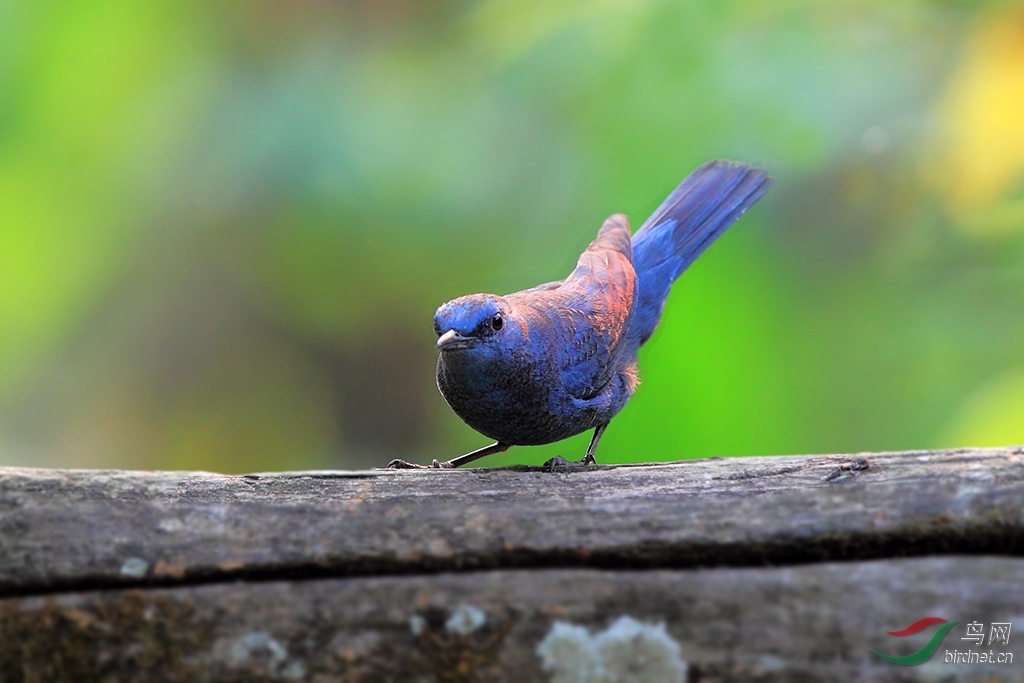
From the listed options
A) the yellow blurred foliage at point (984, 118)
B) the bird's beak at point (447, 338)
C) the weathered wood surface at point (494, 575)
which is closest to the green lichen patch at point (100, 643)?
the weathered wood surface at point (494, 575)

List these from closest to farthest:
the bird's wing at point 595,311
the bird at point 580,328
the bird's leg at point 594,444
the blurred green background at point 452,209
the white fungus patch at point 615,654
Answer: the white fungus patch at point 615,654
the bird at point 580,328
the bird's wing at point 595,311
the bird's leg at point 594,444
the blurred green background at point 452,209

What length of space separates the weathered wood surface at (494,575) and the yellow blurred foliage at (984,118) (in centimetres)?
272

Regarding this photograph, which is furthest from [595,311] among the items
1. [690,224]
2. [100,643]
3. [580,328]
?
[100,643]

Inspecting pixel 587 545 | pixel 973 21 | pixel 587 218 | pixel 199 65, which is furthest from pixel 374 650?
pixel 973 21

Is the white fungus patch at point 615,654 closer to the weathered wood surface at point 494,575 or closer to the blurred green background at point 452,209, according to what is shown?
the weathered wood surface at point 494,575

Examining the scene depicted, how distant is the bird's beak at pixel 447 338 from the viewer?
2943 mm

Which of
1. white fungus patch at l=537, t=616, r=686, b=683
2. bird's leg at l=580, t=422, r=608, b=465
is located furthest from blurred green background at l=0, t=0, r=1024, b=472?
white fungus patch at l=537, t=616, r=686, b=683

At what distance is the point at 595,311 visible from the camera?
386 centimetres

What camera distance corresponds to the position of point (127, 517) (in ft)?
7.21

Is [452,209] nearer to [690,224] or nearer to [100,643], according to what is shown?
[690,224]

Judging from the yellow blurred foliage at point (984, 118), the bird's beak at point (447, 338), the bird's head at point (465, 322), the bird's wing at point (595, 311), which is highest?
the yellow blurred foliage at point (984, 118)

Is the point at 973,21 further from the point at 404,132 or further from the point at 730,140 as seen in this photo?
the point at 404,132

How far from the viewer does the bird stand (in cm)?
316

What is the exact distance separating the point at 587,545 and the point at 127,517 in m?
1.20
